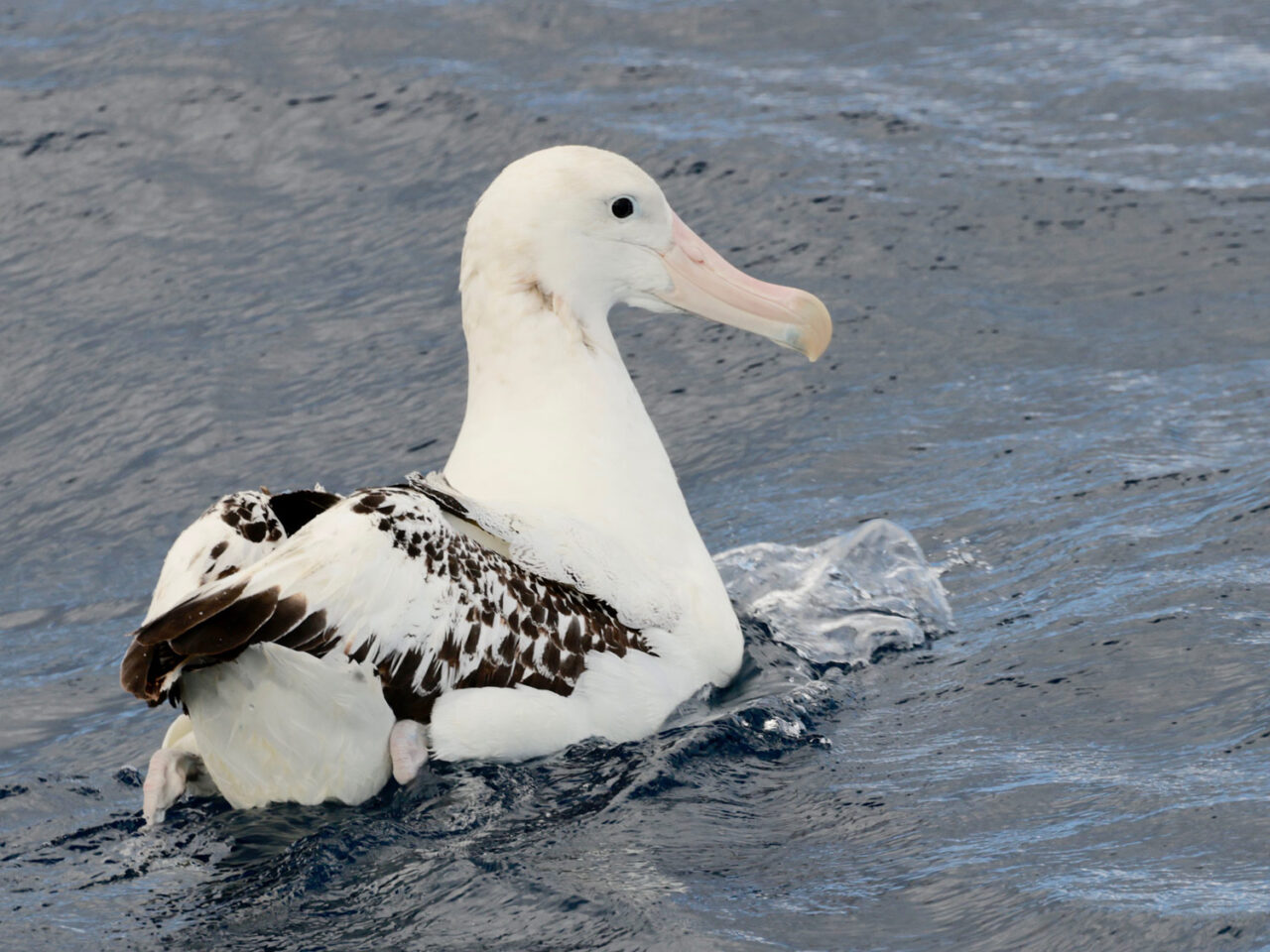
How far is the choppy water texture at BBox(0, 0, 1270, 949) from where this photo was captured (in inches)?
213

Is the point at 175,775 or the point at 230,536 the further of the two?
the point at 175,775

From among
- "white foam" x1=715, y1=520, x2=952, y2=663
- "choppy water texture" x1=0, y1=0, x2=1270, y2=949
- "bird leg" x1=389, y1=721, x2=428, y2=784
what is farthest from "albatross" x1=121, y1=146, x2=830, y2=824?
"white foam" x1=715, y1=520, x2=952, y2=663

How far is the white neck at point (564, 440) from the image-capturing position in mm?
6582

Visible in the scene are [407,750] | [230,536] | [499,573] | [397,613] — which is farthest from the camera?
[499,573]

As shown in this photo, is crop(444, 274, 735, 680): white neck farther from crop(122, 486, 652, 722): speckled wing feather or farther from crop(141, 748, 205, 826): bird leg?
crop(141, 748, 205, 826): bird leg

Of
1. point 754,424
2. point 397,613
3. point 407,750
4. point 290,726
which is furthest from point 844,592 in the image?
point 290,726

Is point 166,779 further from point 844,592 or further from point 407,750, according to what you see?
point 844,592

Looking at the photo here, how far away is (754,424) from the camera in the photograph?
984 cm

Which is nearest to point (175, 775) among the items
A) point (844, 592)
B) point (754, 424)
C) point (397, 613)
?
point (397, 613)

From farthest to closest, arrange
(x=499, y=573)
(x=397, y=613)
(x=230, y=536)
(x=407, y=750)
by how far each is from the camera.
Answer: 1. (x=499, y=573)
2. (x=407, y=750)
3. (x=230, y=536)
4. (x=397, y=613)

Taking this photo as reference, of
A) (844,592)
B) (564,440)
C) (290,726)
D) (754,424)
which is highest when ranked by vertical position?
(564,440)

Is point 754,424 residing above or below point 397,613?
below

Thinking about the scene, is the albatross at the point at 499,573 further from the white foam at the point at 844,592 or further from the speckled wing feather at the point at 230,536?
the white foam at the point at 844,592

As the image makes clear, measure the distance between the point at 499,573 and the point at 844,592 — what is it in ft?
7.74
